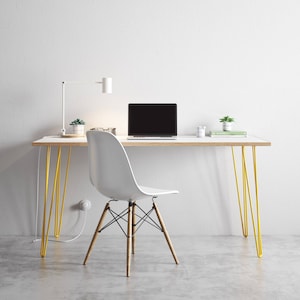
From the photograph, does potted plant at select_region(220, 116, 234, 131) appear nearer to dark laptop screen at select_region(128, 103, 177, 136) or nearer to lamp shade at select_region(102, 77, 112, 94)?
dark laptop screen at select_region(128, 103, 177, 136)

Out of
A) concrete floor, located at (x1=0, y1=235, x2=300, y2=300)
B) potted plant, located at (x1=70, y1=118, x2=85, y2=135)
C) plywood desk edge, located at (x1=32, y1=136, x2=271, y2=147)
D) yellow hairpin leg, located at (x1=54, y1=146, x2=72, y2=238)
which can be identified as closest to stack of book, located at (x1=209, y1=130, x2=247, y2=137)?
plywood desk edge, located at (x1=32, y1=136, x2=271, y2=147)

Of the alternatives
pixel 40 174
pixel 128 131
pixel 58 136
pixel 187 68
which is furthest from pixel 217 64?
pixel 40 174

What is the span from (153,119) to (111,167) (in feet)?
2.49

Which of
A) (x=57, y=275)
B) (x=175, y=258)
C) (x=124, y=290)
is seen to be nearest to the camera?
(x=124, y=290)

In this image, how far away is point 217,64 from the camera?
3.85 m

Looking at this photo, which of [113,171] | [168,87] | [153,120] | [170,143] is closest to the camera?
[113,171]

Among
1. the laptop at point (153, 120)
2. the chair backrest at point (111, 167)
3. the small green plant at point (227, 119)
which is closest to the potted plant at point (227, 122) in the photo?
the small green plant at point (227, 119)

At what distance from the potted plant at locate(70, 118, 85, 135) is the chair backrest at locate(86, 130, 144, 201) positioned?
2.10 feet

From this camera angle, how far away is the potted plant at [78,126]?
12.2 ft

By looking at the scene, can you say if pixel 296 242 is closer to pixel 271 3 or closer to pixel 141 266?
pixel 141 266

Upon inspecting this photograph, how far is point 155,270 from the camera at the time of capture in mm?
3072

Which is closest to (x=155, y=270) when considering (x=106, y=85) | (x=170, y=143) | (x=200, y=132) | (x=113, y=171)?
(x=113, y=171)

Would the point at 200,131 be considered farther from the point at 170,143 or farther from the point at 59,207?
the point at 59,207

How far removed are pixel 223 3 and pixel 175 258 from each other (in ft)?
5.93
